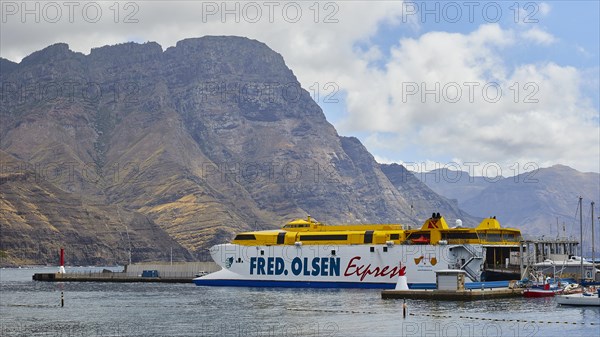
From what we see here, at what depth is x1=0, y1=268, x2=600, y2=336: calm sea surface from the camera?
62.7 metres

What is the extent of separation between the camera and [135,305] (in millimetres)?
88812

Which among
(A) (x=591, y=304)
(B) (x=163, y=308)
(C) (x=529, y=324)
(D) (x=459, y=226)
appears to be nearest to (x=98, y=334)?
(B) (x=163, y=308)

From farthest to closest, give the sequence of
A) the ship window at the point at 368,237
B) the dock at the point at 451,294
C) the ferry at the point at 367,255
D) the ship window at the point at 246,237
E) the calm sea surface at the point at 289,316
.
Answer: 1. the ship window at the point at 246,237
2. the ship window at the point at 368,237
3. the ferry at the point at 367,255
4. the dock at the point at 451,294
5. the calm sea surface at the point at 289,316

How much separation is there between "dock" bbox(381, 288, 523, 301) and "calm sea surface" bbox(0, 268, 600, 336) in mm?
1440

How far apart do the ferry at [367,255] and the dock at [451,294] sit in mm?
3337

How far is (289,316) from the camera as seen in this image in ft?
238

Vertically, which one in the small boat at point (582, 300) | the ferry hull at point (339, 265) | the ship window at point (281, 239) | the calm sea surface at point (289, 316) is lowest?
the calm sea surface at point (289, 316)

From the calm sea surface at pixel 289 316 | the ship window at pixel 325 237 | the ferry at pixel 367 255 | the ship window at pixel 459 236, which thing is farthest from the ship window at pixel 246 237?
the ship window at pixel 459 236

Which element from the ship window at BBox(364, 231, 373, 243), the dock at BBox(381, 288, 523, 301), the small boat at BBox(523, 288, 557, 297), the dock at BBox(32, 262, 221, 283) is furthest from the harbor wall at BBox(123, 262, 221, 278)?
the small boat at BBox(523, 288, 557, 297)

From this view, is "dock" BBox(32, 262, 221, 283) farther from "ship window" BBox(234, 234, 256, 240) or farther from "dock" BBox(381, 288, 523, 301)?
"dock" BBox(381, 288, 523, 301)

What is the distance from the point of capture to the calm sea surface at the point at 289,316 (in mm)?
62719

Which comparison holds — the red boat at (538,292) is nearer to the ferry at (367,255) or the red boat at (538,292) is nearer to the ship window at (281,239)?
the ferry at (367,255)

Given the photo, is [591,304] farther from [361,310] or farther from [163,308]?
[163,308]

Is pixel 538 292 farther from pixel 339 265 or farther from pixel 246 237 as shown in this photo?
pixel 246 237
